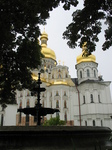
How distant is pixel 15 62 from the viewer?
12539 millimetres

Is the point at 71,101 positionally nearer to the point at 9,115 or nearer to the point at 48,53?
the point at 9,115

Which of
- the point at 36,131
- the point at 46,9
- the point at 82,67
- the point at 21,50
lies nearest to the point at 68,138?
the point at 36,131

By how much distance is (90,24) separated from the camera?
23.5 feet

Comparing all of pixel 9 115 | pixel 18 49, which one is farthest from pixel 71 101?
pixel 18 49

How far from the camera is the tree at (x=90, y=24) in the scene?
6.61 metres

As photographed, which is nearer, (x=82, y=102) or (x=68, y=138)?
(x=68, y=138)

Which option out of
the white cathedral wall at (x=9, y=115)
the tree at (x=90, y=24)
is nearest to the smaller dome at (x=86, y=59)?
the white cathedral wall at (x=9, y=115)

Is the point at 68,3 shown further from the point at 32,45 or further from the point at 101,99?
the point at 101,99

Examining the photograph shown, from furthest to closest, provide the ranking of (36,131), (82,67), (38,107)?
(82,67), (38,107), (36,131)

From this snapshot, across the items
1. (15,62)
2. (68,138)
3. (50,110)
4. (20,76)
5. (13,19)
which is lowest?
(68,138)

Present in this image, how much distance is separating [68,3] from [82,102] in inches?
1493

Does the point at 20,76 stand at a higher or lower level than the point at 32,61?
lower

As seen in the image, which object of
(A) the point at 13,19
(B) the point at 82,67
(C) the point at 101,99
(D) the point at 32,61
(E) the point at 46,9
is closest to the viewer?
(E) the point at 46,9

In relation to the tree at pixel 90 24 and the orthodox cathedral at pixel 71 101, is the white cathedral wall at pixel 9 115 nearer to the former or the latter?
the orthodox cathedral at pixel 71 101
